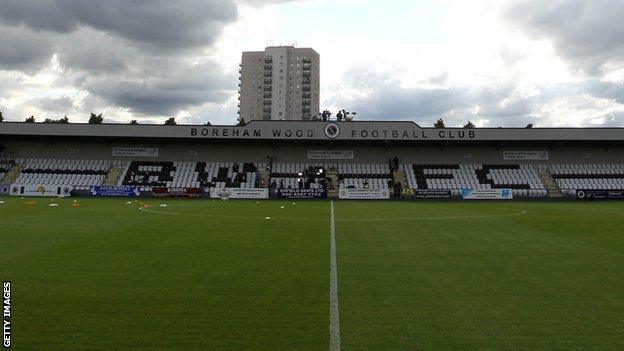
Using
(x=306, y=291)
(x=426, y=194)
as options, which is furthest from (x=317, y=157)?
(x=306, y=291)

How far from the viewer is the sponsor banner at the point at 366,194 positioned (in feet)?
150

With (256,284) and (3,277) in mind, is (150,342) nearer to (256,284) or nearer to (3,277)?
(256,284)

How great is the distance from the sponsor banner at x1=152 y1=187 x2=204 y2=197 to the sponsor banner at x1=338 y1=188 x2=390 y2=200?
14.2 metres

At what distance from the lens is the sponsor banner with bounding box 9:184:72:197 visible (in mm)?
45656

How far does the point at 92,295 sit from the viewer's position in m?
7.39

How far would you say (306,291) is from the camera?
25.7ft

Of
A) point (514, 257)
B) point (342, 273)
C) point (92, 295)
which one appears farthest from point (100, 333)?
point (514, 257)

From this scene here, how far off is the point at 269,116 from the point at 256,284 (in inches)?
5522

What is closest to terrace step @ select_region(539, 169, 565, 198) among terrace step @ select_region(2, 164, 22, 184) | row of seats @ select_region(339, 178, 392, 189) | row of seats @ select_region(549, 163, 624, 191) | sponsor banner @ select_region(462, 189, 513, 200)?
row of seats @ select_region(549, 163, 624, 191)

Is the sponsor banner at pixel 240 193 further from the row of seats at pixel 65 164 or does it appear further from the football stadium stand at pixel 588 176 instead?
the football stadium stand at pixel 588 176

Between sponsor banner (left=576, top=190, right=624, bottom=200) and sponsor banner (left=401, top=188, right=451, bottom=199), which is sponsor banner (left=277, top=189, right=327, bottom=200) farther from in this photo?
sponsor banner (left=576, top=190, right=624, bottom=200)

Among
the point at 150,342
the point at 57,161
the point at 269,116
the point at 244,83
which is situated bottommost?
the point at 150,342

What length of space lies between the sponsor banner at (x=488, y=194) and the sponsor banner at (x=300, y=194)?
14.4 meters

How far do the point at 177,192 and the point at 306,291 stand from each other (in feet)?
132
